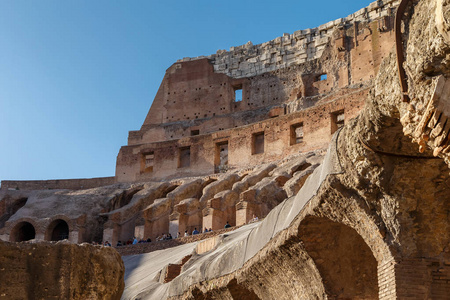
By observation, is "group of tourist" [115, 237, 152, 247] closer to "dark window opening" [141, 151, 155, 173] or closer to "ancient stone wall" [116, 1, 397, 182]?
"ancient stone wall" [116, 1, 397, 182]

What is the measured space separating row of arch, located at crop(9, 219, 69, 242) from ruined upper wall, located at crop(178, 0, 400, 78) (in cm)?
1715

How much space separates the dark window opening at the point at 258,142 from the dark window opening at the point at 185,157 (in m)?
4.09

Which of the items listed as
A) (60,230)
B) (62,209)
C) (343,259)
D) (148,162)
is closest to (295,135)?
(148,162)

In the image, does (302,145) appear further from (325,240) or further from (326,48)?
(325,240)

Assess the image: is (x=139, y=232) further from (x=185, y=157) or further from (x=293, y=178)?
(x=185, y=157)

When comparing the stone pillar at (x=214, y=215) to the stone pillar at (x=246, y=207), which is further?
the stone pillar at (x=214, y=215)

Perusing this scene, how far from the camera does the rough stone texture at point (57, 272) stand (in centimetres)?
772

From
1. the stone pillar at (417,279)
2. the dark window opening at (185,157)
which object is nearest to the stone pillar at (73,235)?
the dark window opening at (185,157)

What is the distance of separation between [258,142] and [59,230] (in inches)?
424

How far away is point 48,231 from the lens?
94.6ft

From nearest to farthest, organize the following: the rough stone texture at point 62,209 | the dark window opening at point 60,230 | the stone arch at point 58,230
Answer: the rough stone texture at point 62,209 < the stone arch at point 58,230 < the dark window opening at point 60,230

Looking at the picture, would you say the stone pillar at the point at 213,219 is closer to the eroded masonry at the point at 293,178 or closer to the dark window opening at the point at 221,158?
the eroded masonry at the point at 293,178

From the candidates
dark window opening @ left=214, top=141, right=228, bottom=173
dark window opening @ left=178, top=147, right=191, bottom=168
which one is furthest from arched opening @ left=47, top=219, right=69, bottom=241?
dark window opening @ left=214, top=141, right=228, bottom=173

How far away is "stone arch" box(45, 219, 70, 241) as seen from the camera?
29.2 metres
